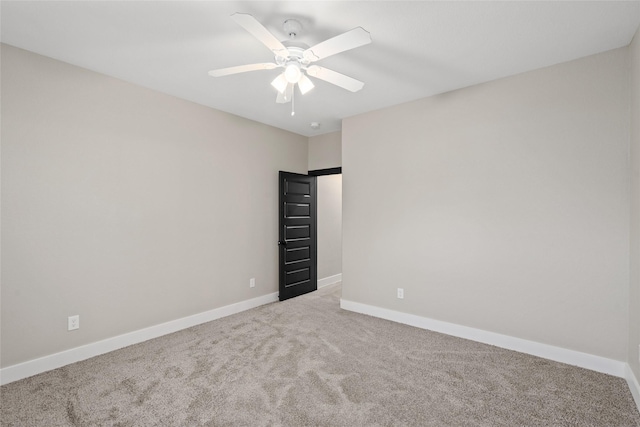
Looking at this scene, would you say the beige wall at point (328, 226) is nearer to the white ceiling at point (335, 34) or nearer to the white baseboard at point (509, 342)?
the white baseboard at point (509, 342)

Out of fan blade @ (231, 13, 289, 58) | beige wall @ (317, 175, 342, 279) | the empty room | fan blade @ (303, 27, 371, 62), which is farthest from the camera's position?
beige wall @ (317, 175, 342, 279)

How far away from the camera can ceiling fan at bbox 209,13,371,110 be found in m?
1.79

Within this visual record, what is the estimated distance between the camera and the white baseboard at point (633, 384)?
7.00 feet

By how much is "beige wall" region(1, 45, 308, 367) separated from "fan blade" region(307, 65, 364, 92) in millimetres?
2023

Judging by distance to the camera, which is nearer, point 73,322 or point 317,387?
point 317,387

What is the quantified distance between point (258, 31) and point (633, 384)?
11.3 ft

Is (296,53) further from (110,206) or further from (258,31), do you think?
(110,206)

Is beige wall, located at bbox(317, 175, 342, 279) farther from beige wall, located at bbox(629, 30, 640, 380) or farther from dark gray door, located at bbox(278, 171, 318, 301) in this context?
beige wall, located at bbox(629, 30, 640, 380)

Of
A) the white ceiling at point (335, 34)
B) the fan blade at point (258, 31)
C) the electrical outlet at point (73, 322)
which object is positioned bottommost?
the electrical outlet at point (73, 322)

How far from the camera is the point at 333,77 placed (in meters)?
2.30

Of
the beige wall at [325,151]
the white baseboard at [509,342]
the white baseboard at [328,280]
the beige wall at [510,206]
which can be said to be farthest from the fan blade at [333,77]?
the white baseboard at [328,280]

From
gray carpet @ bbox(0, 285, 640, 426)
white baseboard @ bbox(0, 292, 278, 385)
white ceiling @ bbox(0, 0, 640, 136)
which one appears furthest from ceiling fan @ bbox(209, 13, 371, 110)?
white baseboard @ bbox(0, 292, 278, 385)

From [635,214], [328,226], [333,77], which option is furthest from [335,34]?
[328,226]

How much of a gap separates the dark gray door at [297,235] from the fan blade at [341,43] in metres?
2.79
